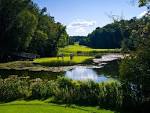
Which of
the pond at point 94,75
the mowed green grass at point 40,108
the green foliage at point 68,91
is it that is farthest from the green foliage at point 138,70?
the pond at point 94,75

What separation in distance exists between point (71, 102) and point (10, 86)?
18.2 ft

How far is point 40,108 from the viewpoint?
78.5 ft

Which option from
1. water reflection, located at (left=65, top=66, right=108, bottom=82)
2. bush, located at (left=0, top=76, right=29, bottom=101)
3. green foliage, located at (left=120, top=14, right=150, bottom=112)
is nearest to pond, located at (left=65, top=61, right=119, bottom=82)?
water reflection, located at (left=65, top=66, right=108, bottom=82)

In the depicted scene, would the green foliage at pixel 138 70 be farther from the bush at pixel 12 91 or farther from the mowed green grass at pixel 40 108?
the bush at pixel 12 91

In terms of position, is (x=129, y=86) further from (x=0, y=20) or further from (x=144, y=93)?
(x=0, y=20)

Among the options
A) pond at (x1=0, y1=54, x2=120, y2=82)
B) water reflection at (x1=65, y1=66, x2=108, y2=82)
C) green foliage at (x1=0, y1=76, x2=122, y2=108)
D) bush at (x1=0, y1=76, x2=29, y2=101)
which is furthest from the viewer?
pond at (x1=0, y1=54, x2=120, y2=82)

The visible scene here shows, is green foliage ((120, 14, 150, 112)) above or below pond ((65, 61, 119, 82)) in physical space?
above

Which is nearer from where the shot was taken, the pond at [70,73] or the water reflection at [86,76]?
the water reflection at [86,76]

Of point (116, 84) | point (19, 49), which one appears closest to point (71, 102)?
point (116, 84)

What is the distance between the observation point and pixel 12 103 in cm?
2611

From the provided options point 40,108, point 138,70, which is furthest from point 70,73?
point 138,70

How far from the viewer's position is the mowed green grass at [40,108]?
2312cm

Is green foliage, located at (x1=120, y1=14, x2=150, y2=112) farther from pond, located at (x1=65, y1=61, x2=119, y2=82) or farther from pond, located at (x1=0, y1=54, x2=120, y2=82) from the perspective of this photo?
pond, located at (x1=0, y1=54, x2=120, y2=82)

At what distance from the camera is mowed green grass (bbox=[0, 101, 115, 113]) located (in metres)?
23.1
